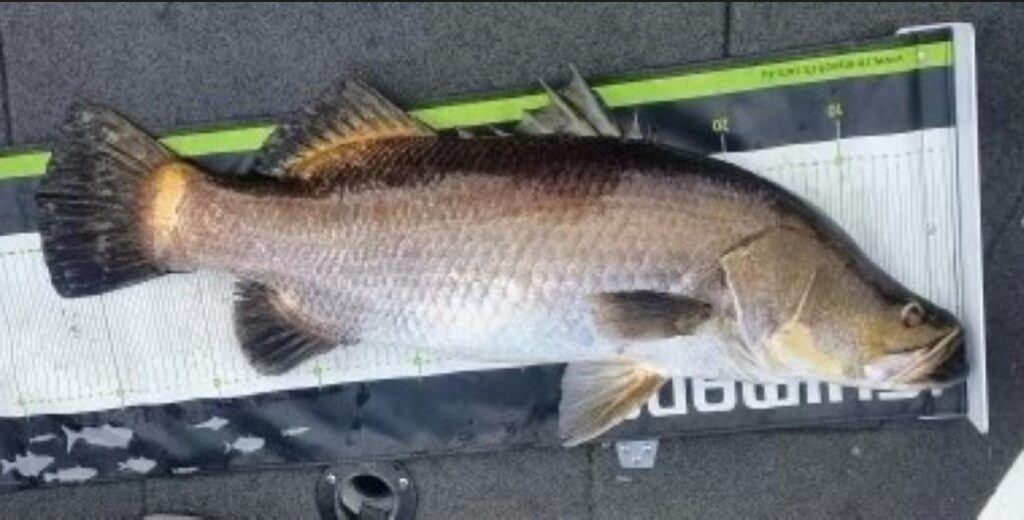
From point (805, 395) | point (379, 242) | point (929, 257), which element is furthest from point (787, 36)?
point (379, 242)

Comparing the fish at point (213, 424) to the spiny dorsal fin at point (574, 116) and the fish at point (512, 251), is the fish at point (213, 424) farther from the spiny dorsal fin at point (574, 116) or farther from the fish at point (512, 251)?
the spiny dorsal fin at point (574, 116)

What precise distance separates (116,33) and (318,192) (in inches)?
26.0

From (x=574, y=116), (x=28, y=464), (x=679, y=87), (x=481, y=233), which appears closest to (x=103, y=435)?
(x=28, y=464)

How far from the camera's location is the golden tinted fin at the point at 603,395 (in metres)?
2.22

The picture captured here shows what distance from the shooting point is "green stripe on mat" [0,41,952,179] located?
7.64 ft

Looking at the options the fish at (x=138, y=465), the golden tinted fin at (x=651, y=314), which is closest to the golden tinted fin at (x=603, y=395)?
the golden tinted fin at (x=651, y=314)

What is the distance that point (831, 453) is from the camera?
8.24 ft

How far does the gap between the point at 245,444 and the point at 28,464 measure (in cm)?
47

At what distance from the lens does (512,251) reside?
2.15 meters

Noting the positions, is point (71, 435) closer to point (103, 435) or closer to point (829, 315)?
point (103, 435)

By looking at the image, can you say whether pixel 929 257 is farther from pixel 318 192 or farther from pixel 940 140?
pixel 318 192

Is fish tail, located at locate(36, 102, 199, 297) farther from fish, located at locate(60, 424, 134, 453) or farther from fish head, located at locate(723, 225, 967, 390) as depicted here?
fish head, located at locate(723, 225, 967, 390)

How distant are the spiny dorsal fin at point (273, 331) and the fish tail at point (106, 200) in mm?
165

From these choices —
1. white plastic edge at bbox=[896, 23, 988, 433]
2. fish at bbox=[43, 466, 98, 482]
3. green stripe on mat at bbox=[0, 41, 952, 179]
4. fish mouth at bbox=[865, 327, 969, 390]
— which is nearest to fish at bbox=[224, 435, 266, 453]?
fish at bbox=[43, 466, 98, 482]
